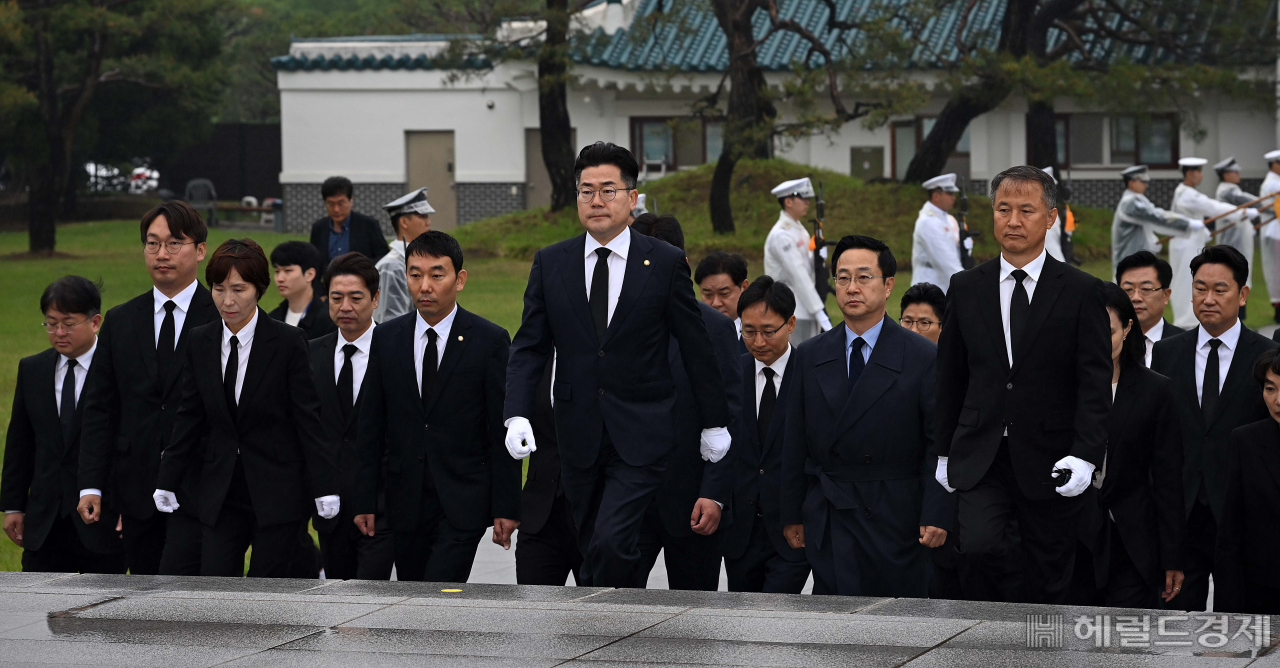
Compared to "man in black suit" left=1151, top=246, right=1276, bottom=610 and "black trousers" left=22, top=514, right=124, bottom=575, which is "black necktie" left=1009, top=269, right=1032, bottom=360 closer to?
"man in black suit" left=1151, top=246, right=1276, bottom=610

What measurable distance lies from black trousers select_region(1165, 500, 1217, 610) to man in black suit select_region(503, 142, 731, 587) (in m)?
1.77

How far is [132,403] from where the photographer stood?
527cm

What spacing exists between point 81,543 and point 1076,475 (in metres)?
3.86

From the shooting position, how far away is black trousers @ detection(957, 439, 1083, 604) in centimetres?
427

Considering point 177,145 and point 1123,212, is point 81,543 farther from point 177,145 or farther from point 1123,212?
point 177,145

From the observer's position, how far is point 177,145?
31250 millimetres

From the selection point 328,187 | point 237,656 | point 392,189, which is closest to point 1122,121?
point 392,189

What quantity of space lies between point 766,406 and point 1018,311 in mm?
1406

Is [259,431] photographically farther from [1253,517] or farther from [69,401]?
[1253,517]

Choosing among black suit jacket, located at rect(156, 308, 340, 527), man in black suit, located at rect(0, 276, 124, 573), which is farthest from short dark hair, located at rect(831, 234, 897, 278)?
man in black suit, located at rect(0, 276, 124, 573)

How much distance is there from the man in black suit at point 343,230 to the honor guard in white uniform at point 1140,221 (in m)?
7.66

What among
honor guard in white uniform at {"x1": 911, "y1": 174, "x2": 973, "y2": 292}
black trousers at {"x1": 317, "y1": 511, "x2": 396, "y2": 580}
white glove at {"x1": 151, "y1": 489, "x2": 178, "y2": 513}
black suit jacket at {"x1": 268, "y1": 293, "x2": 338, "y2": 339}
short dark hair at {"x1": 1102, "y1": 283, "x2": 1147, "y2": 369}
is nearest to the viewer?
short dark hair at {"x1": 1102, "y1": 283, "x2": 1147, "y2": 369}

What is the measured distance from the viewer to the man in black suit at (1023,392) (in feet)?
13.8

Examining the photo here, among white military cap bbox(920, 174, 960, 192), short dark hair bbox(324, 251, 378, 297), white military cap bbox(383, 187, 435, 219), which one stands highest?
A: white military cap bbox(920, 174, 960, 192)
